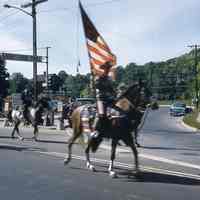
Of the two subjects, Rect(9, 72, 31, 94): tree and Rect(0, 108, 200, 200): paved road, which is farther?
Rect(9, 72, 31, 94): tree

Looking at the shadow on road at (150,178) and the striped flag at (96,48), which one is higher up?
the striped flag at (96,48)

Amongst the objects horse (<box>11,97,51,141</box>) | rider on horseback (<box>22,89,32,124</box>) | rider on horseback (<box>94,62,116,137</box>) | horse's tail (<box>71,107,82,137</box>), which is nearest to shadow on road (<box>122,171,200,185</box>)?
rider on horseback (<box>94,62,116,137</box>)

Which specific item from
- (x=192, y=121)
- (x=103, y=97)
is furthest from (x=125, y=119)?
(x=192, y=121)

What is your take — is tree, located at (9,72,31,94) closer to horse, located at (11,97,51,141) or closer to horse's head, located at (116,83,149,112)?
horse, located at (11,97,51,141)

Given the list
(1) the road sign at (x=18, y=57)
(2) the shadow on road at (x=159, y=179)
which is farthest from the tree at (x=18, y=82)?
(2) the shadow on road at (x=159, y=179)

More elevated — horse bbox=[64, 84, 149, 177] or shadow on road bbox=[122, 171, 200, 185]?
horse bbox=[64, 84, 149, 177]

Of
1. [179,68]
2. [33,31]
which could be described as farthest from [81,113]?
[179,68]

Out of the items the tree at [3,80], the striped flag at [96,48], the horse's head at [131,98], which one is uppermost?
the tree at [3,80]

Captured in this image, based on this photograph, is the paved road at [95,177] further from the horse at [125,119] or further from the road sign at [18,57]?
the road sign at [18,57]

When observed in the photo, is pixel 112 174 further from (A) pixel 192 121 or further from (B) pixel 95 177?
(A) pixel 192 121

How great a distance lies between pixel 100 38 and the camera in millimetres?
16172

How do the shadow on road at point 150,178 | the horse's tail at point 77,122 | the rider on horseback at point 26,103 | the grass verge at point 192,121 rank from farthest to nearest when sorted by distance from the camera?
1. the grass verge at point 192,121
2. the rider on horseback at point 26,103
3. the horse's tail at point 77,122
4. the shadow on road at point 150,178

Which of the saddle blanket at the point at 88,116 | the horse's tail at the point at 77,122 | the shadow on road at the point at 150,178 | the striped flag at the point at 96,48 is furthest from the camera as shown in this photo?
the striped flag at the point at 96,48

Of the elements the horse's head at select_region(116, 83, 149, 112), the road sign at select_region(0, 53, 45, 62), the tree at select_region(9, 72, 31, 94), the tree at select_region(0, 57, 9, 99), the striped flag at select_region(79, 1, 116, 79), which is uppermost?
the tree at select_region(9, 72, 31, 94)
